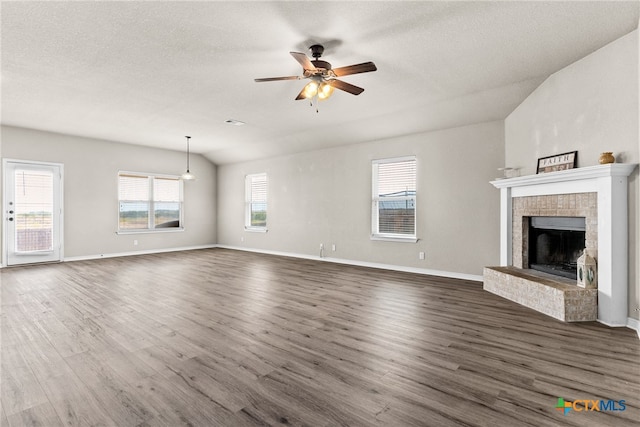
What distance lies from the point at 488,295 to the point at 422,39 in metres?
3.42

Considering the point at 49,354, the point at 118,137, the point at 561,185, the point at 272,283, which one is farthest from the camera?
the point at 118,137

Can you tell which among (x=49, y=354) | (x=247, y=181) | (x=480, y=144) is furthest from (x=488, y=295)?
(x=247, y=181)

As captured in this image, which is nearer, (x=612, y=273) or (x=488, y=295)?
(x=612, y=273)

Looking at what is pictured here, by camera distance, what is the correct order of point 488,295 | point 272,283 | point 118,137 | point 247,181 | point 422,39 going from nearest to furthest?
point 422,39 < point 488,295 < point 272,283 < point 118,137 < point 247,181

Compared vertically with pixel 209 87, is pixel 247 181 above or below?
below

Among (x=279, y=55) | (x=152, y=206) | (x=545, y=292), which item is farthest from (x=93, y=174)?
(x=545, y=292)

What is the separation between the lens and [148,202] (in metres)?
8.72

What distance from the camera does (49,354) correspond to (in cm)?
252

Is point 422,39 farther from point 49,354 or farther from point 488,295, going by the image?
point 49,354

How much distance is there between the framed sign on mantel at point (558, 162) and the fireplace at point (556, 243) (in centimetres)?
63

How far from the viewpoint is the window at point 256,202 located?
916cm

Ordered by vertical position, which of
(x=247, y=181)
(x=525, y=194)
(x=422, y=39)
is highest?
(x=422, y=39)

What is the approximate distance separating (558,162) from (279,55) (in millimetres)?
3663

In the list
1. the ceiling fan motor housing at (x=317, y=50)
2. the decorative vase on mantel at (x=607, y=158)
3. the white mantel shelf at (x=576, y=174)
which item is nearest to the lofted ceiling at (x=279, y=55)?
the ceiling fan motor housing at (x=317, y=50)
